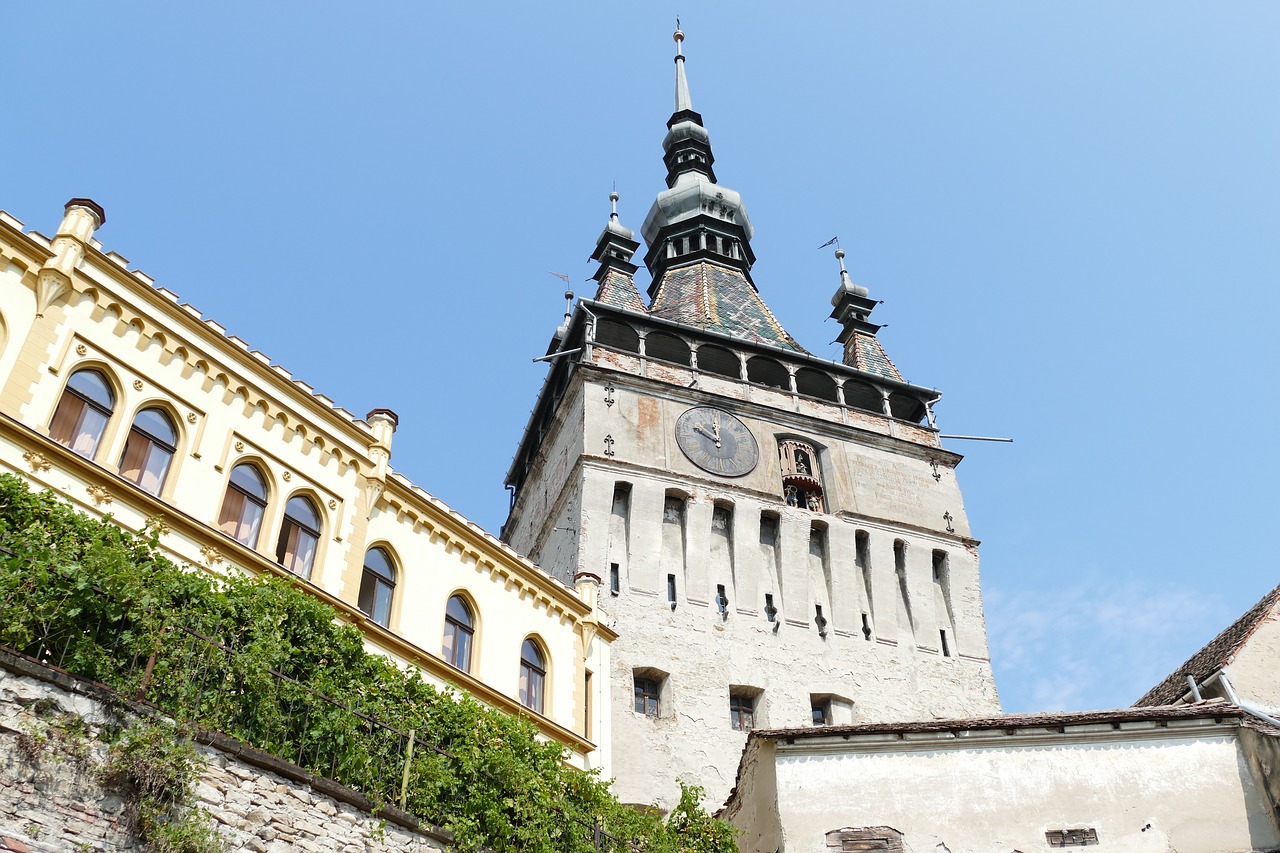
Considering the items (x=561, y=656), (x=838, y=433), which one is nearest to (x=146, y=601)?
(x=561, y=656)

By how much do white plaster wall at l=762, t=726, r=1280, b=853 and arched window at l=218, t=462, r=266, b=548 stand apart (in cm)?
787

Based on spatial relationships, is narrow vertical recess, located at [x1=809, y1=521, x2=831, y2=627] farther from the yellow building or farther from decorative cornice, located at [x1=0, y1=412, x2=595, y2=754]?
decorative cornice, located at [x1=0, y1=412, x2=595, y2=754]

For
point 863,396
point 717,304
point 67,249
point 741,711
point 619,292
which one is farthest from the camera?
point 717,304

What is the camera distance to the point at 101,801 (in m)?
10.4

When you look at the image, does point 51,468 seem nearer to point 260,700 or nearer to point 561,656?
point 260,700

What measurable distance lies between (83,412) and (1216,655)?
696 inches

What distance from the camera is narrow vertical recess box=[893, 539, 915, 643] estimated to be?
30.6m

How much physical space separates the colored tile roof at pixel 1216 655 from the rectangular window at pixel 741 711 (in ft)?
27.1

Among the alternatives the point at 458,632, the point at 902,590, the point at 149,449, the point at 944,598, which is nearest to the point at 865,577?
the point at 902,590

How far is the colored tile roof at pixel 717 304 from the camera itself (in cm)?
3806

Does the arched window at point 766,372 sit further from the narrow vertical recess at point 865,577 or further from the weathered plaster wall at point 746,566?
the narrow vertical recess at point 865,577

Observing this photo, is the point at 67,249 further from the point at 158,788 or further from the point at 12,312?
the point at 158,788

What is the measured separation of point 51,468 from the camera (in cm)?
1466

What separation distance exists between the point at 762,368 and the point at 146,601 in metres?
25.8
